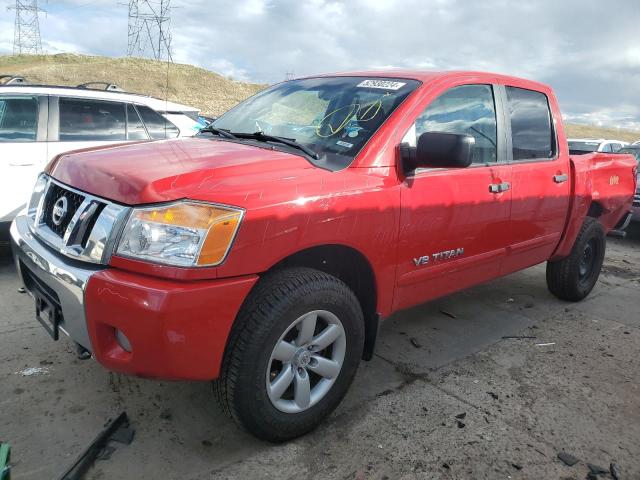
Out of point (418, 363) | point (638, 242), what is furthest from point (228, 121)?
point (638, 242)

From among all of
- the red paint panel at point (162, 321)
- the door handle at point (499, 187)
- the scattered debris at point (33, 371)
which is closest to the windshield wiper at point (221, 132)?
the red paint panel at point (162, 321)

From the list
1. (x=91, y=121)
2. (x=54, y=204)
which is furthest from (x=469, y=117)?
(x=91, y=121)

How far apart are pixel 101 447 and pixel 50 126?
12.0 feet

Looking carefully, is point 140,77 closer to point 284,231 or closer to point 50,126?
point 50,126

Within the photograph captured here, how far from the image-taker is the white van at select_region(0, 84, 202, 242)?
4723mm

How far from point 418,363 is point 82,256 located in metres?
2.18

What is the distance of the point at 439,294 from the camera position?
3199mm

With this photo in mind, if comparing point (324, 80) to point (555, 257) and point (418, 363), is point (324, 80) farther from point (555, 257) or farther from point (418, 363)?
point (555, 257)

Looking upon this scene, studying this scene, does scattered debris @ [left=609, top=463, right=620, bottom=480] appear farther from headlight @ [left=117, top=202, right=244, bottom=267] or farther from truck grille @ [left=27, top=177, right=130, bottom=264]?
truck grille @ [left=27, top=177, right=130, bottom=264]

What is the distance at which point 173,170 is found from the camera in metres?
2.22

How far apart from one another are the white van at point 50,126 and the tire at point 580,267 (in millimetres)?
4260

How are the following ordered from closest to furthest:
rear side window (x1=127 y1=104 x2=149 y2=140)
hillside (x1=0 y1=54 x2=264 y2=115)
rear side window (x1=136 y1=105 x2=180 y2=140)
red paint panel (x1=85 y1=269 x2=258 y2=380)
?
red paint panel (x1=85 y1=269 x2=258 y2=380) → rear side window (x1=127 y1=104 x2=149 y2=140) → rear side window (x1=136 y1=105 x2=180 y2=140) → hillside (x1=0 y1=54 x2=264 y2=115)

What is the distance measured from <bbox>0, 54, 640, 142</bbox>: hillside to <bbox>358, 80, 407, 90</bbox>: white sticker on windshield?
32.2 m

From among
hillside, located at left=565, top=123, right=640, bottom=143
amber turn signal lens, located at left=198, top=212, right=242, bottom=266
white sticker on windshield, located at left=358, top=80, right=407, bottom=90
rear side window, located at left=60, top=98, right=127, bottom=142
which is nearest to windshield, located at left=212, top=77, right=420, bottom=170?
white sticker on windshield, located at left=358, top=80, right=407, bottom=90
